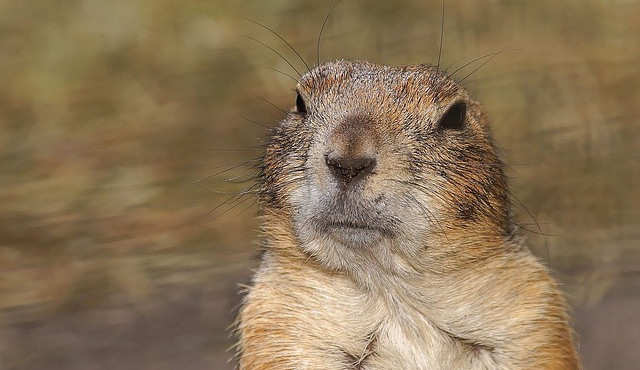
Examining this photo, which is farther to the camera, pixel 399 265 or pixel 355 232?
pixel 399 265

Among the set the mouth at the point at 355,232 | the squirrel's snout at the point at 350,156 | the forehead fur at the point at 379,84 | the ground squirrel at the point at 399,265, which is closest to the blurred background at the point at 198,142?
the forehead fur at the point at 379,84

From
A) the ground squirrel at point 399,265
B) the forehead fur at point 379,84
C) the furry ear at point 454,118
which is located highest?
the forehead fur at point 379,84

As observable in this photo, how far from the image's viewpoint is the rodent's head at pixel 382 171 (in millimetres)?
4871

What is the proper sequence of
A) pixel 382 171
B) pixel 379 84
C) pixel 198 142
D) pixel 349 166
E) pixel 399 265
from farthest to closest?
pixel 198 142
pixel 379 84
pixel 399 265
pixel 382 171
pixel 349 166

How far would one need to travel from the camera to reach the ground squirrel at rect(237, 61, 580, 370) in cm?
505

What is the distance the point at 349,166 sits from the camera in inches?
187

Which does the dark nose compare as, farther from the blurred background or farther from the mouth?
the blurred background

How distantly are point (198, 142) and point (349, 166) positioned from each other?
14.9ft

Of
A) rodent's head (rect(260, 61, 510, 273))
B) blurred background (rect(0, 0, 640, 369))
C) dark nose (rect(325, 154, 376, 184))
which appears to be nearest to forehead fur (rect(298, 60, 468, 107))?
rodent's head (rect(260, 61, 510, 273))

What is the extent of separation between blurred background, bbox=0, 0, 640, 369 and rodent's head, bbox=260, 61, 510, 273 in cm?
283

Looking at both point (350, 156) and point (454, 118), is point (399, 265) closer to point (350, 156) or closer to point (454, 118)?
point (350, 156)

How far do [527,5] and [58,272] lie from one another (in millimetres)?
3918

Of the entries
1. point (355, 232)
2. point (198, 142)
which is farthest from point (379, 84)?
point (198, 142)

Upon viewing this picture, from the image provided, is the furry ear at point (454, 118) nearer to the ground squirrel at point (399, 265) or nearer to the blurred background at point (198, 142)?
the ground squirrel at point (399, 265)
